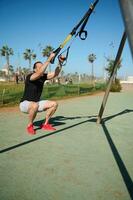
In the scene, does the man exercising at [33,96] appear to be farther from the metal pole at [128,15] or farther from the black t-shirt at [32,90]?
the metal pole at [128,15]

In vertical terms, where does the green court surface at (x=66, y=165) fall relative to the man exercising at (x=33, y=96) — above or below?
below

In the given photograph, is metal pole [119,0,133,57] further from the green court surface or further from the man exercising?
the man exercising

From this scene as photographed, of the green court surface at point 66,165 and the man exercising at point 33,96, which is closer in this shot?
the green court surface at point 66,165

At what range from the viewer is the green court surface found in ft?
9.02

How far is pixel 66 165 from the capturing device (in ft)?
12.0

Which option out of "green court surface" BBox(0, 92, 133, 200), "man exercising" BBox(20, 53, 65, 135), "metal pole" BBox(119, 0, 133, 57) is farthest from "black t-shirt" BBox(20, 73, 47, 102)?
"metal pole" BBox(119, 0, 133, 57)

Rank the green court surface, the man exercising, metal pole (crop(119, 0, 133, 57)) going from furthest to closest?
the man exercising, the green court surface, metal pole (crop(119, 0, 133, 57))

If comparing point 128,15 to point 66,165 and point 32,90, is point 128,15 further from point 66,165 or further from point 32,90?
point 32,90

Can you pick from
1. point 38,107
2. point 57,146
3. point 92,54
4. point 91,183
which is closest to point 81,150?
Result: point 57,146

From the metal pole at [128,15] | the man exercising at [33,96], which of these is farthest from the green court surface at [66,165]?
the metal pole at [128,15]

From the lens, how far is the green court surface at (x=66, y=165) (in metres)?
2.75

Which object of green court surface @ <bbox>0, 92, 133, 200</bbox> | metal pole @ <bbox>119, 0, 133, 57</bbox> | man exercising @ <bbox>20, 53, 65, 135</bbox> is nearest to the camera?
metal pole @ <bbox>119, 0, 133, 57</bbox>

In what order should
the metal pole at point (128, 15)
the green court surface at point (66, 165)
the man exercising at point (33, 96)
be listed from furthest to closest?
the man exercising at point (33, 96) → the green court surface at point (66, 165) → the metal pole at point (128, 15)

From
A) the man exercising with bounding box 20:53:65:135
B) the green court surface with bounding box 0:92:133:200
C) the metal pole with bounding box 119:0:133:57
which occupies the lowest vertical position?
the green court surface with bounding box 0:92:133:200
